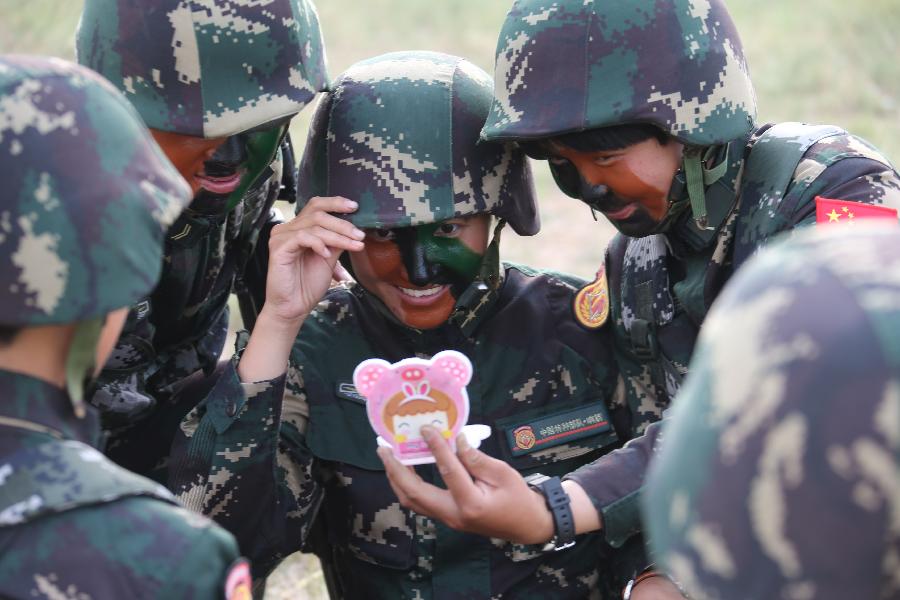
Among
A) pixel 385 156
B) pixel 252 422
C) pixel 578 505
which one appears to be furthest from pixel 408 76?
pixel 578 505

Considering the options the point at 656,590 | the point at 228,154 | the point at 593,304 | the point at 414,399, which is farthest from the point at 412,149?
the point at 656,590

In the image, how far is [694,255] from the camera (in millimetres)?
3717

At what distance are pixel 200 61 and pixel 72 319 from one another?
64.9 inches

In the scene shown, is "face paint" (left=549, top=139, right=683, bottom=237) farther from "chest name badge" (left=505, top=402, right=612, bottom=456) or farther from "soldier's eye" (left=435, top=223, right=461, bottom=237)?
"chest name badge" (left=505, top=402, right=612, bottom=456)

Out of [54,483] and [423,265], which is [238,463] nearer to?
[423,265]

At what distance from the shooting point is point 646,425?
373 cm

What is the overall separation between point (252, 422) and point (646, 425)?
3.91ft

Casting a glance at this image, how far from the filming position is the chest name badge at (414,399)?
3.07 meters

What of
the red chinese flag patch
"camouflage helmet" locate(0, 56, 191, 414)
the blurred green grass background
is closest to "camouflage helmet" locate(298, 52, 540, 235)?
the red chinese flag patch

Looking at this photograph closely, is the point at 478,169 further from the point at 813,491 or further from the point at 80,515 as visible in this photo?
the point at 813,491

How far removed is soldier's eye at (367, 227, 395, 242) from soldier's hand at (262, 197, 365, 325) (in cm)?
8

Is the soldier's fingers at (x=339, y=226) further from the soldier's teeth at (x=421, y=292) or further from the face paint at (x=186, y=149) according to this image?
the face paint at (x=186, y=149)

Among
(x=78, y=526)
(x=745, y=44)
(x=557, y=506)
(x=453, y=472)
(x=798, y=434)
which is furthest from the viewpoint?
(x=745, y=44)

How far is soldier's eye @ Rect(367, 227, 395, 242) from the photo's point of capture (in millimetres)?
3662
